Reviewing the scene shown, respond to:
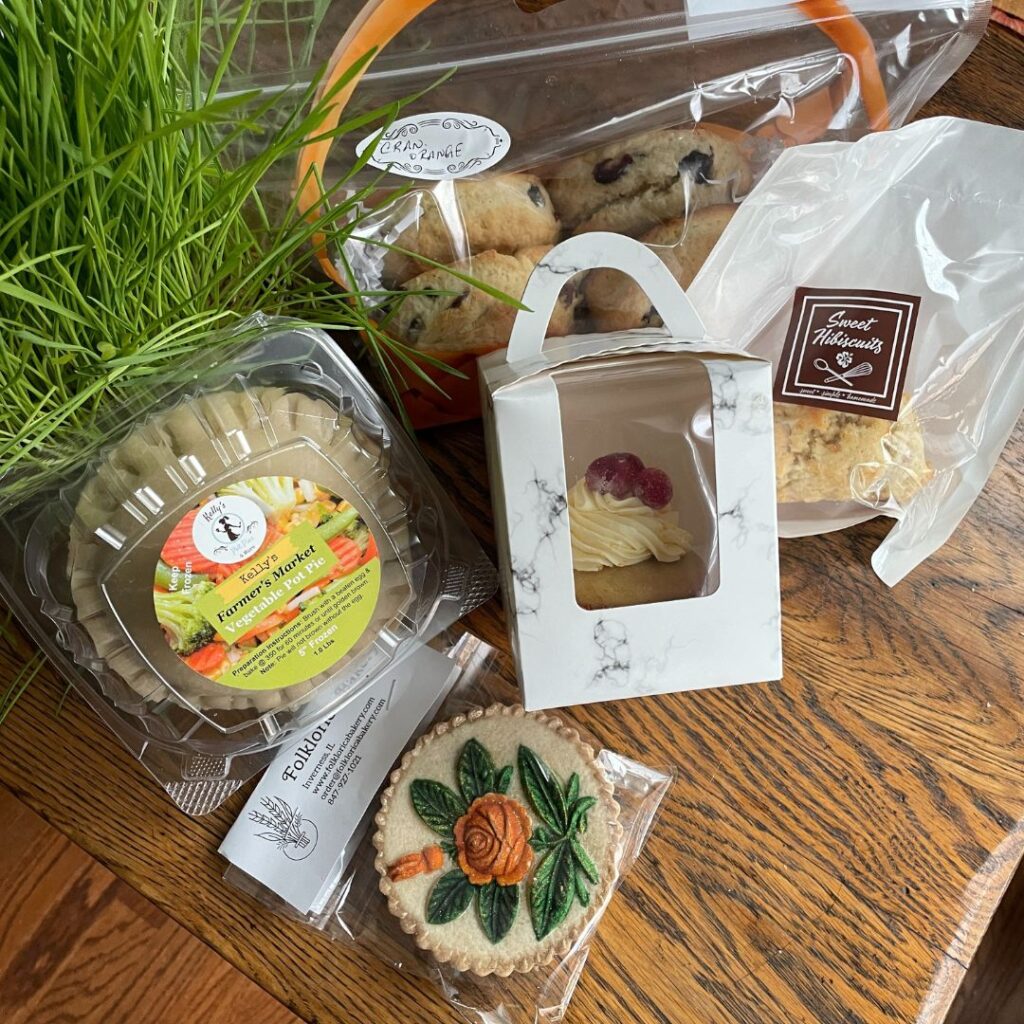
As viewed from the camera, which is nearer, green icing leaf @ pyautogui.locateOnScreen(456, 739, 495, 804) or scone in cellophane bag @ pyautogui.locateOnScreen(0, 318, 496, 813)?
scone in cellophane bag @ pyautogui.locateOnScreen(0, 318, 496, 813)

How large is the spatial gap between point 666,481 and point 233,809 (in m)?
0.46

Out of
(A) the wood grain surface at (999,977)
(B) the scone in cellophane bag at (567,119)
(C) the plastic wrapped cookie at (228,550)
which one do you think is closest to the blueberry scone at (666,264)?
(B) the scone in cellophane bag at (567,119)

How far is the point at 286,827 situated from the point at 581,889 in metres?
0.25

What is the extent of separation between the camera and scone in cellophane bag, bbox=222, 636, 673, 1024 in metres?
0.76

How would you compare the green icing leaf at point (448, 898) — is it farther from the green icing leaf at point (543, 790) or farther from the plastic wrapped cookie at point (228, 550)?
the plastic wrapped cookie at point (228, 550)

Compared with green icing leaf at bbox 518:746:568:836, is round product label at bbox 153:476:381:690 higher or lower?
higher

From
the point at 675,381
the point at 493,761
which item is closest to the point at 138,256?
the point at 675,381

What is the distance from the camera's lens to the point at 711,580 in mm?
693

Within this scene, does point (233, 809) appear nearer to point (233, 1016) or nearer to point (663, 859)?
point (233, 1016)

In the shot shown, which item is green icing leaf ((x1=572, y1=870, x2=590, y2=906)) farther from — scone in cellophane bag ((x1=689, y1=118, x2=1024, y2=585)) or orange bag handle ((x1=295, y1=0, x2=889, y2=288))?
orange bag handle ((x1=295, y1=0, x2=889, y2=288))

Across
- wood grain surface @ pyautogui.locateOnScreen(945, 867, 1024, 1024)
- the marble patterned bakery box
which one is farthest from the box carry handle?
wood grain surface @ pyautogui.locateOnScreen(945, 867, 1024, 1024)

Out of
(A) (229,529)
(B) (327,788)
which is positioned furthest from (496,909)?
(A) (229,529)

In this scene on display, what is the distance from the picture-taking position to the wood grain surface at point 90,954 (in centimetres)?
79

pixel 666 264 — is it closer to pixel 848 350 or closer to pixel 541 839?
pixel 848 350
